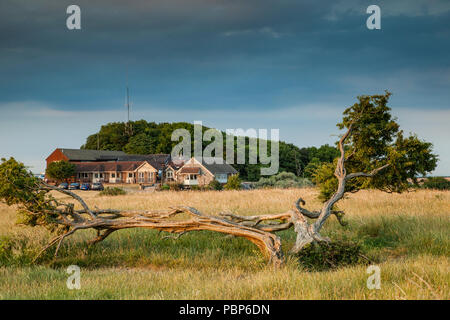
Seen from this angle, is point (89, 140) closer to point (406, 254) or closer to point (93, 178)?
point (93, 178)

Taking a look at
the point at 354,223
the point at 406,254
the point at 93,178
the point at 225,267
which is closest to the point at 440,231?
the point at 406,254

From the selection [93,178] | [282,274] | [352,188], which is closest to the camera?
[282,274]

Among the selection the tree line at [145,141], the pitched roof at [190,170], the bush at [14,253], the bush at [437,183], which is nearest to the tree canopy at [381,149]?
the bush at [14,253]

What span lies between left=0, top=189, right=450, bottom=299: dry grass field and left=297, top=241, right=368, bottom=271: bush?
58 cm

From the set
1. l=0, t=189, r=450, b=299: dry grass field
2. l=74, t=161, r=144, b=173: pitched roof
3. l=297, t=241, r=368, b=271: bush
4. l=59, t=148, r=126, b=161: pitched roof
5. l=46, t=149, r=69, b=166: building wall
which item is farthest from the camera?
l=59, t=148, r=126, b=161: pitched roof

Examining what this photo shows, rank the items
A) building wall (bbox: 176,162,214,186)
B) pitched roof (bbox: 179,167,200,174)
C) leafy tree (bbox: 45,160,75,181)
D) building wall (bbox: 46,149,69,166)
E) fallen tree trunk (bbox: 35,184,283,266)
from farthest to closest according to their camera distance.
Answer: building wall (bbox: 46,149,69,166)
pitched roof (bbox: 179,167,200,174)
leafy tree (bbox: 45,160,75,181)
building wall (bbox: 176,162,214,186)
fallen tree trunk (bbox: 35,184,283,266)

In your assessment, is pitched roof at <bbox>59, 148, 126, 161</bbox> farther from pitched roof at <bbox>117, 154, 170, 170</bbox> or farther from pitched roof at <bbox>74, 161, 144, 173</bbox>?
pitched roof at <bbox>74, 161, 144, 173</bbox>

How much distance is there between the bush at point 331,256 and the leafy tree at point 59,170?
71.4 metres

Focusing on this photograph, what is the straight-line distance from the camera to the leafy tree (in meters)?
70.4

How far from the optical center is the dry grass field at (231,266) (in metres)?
5.67

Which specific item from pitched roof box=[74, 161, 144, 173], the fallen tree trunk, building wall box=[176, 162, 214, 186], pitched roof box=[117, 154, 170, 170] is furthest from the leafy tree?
the fallen tree trunk

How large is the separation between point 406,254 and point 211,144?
301ft

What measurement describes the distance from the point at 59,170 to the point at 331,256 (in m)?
72.5
